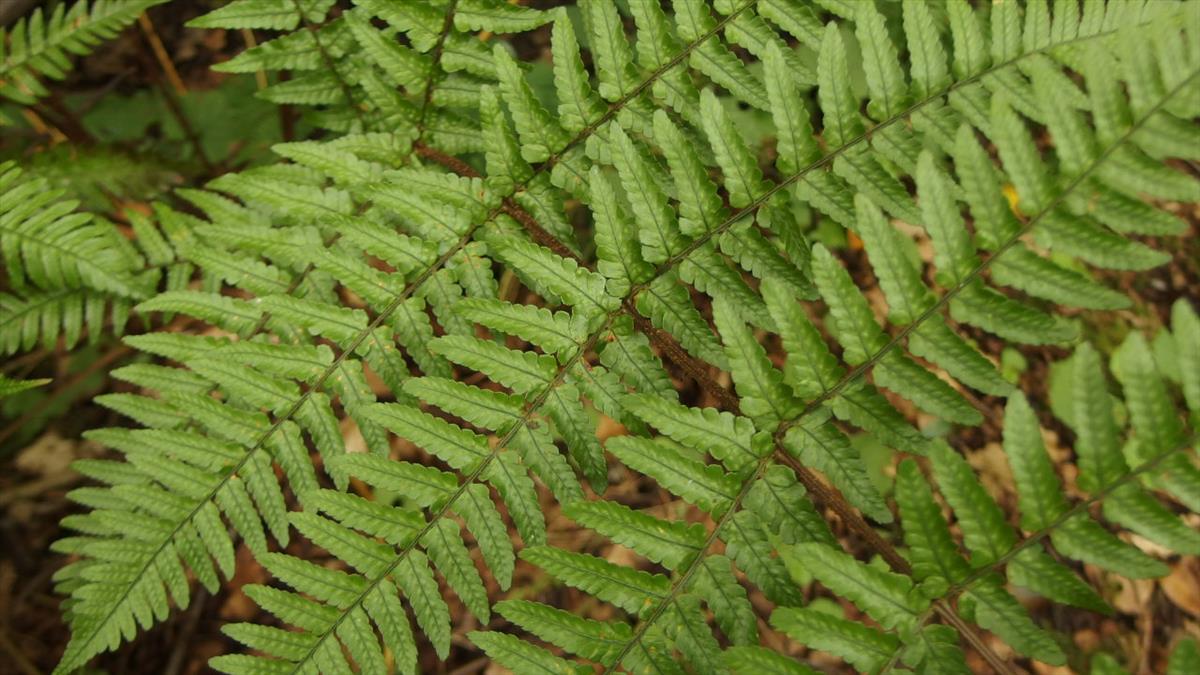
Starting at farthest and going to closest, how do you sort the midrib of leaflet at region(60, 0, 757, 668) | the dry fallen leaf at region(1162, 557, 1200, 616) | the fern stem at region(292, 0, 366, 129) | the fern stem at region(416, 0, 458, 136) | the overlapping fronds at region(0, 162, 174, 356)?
the dry fallen leaf at region(1162, 557, 1200, 616) → the overlapping fronds at region(0, 162, 174, 356) → the fern stem at region(292, 0, 366, 129) → the fern stem at region(416, 0, 458, 136) → the midrib of leaflet at region(60, 0, 757, 668)

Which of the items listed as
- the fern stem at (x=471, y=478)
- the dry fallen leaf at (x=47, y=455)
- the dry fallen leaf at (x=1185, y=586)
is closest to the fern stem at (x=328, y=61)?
the fern stem at (x=471, y=478)

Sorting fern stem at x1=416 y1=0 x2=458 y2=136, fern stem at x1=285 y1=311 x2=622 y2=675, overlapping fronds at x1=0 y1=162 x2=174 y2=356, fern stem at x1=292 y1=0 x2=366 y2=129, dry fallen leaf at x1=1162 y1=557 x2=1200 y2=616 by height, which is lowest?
fern stem at x1=285 y1=311 x2=622 y2=675

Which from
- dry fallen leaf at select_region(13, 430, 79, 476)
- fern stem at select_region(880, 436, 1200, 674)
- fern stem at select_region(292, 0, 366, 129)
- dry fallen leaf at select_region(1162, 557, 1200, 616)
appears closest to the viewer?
fern stem at select_region(880, 436, 1200, 674)

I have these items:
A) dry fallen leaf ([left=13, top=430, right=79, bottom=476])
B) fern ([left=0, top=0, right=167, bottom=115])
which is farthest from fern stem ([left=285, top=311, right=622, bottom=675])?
dry fallen leaf ([left=13, top=430, right=79, bottom=476])

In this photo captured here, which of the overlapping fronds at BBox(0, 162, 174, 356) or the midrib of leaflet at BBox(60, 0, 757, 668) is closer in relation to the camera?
the midrib of leaflet at BBox(60, 0, 757, 668)

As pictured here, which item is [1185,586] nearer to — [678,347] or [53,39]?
[678,347]

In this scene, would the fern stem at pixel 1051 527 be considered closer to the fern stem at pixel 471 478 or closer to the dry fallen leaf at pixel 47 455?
the fern stem at pixel 471 478

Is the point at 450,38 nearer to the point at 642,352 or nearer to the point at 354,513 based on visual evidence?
the point at 642,352

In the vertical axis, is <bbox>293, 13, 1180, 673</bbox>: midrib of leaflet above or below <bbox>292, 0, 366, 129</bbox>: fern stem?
below

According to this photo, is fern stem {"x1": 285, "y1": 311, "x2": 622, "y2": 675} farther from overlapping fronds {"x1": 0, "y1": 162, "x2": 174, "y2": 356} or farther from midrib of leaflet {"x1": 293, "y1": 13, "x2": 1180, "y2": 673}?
overlapping fronds {"x1": 0, "y1": 162, "x2": 174, "y2": 356}
